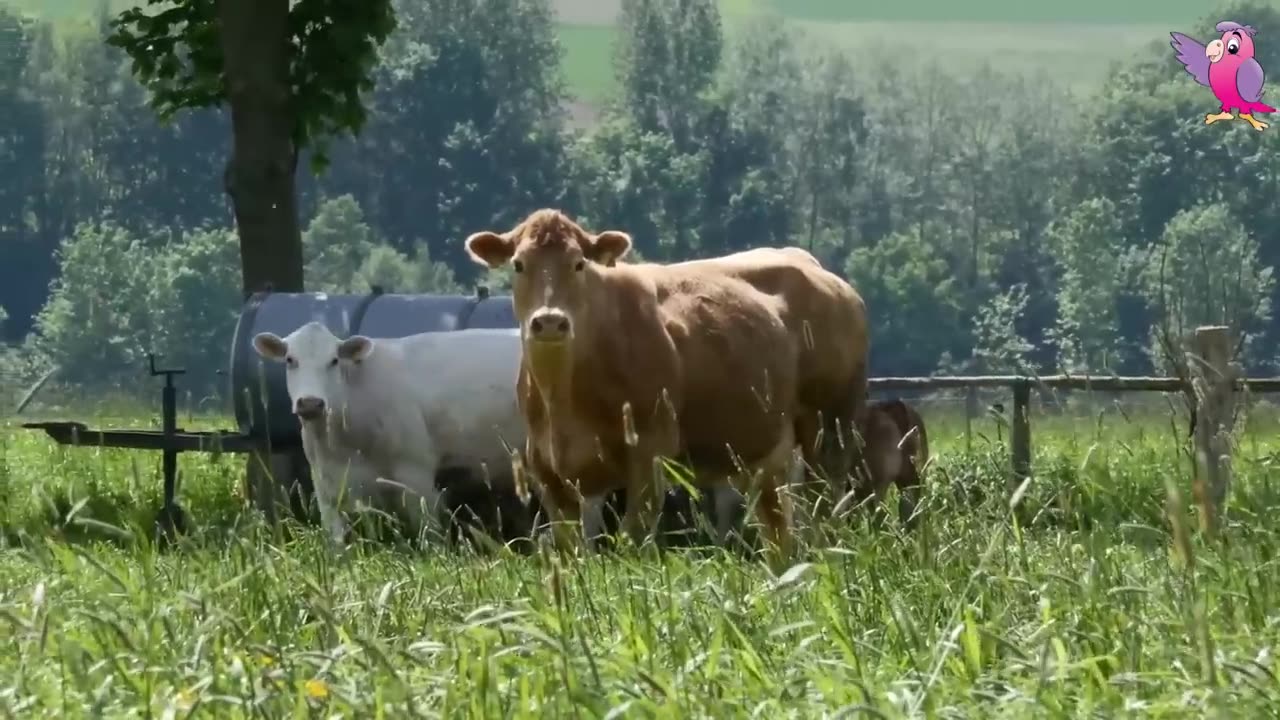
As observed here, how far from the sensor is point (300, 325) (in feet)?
43.3

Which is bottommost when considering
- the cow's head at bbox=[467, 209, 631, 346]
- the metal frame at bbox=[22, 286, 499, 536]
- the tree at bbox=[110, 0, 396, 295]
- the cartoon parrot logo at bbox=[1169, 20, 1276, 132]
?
the metal frame at bbox=[22, 286, 499, 536]

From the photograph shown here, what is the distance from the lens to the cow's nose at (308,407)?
11.1 meters

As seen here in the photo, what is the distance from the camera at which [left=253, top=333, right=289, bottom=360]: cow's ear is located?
11891mm

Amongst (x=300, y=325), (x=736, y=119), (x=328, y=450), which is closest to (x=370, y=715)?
(x=328, y=450)

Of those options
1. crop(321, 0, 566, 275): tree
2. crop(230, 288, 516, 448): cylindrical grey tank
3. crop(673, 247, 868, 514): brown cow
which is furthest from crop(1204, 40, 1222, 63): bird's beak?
crop(321, 0, 566, 275): tree

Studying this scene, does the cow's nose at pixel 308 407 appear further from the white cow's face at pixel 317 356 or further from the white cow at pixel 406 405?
the white cow at pixel 406 405

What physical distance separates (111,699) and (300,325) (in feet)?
30.4

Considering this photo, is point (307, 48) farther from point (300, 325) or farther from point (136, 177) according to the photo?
point (136, 177)

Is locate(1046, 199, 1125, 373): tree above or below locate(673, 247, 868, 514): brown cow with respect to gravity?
below

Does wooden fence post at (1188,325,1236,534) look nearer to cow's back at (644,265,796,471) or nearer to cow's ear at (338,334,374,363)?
cow's back at (644,265,796,471)

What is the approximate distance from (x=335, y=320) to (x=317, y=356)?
4.30 ft

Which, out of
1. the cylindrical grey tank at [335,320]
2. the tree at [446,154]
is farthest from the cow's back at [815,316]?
the tree at [446,154]

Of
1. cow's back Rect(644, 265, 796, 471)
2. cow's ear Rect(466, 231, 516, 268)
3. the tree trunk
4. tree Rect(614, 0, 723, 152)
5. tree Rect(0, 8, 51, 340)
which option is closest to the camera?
cow's ear Rect(466, 231, 516, 268)

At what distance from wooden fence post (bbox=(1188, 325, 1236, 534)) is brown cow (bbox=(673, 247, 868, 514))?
1.82 meters
